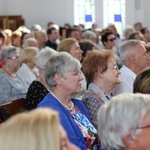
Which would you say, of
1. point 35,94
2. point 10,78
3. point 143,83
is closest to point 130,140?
point 143,83

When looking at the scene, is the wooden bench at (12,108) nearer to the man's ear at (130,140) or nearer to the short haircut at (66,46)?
the short haircut at (66,46)

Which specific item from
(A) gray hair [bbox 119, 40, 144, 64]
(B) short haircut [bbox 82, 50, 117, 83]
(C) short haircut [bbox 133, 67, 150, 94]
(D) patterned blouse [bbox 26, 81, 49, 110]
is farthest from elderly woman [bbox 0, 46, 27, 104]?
(C) short haircut [bbox 133, 67, 150, 94]

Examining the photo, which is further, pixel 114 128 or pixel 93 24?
pixel 93 24

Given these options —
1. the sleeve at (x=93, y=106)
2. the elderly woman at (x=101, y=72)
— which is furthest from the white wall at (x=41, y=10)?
the sleeve at (x=93, y=106)

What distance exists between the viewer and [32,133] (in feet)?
4.96

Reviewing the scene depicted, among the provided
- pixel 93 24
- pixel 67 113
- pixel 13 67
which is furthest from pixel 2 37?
pixel 93 24

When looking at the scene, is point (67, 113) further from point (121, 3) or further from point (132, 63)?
point (121, 3)

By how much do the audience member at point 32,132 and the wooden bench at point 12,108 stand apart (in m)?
2.29

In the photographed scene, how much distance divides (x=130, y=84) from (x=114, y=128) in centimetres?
239

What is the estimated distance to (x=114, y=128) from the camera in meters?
2.34

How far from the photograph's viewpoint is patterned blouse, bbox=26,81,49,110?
449cm

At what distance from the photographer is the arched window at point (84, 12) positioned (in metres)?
15.9

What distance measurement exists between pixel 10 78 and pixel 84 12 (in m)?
10.6

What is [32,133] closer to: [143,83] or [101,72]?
[143,83]
